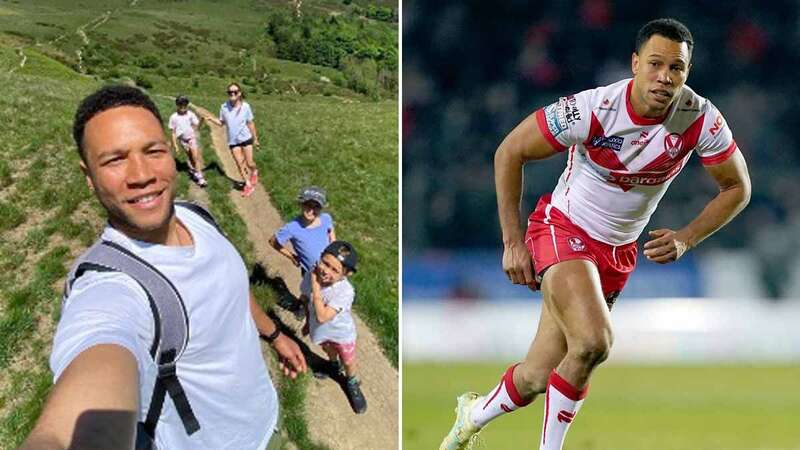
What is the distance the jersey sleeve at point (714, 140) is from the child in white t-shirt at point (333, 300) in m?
1.81

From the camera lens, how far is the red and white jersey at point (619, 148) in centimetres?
454

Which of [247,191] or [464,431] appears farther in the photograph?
[247,191]

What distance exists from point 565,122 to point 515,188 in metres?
0.34

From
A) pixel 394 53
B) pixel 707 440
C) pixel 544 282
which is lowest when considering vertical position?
pixel 707 440

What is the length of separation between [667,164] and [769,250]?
4479 mm

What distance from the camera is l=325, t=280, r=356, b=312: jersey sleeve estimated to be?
5480 mm

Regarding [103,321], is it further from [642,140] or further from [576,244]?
[642,140]

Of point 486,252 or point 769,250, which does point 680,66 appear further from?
point 769,250

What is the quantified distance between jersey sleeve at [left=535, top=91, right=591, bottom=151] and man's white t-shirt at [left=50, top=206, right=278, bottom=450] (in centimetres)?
178

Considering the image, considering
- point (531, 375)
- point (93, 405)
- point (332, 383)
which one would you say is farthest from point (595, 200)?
point (93, 405)

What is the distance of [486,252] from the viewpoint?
8375 mm

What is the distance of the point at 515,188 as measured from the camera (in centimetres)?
455

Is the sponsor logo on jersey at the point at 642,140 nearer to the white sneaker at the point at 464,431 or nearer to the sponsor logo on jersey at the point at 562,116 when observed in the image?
the sponsor logo on jersey at the point at 562,116

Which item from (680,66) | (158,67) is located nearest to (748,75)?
(680,66)
